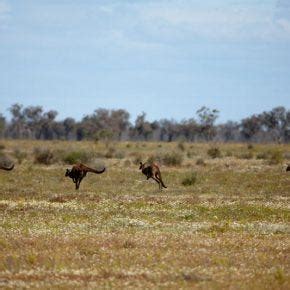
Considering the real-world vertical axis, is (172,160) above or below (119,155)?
below

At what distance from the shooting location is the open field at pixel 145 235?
14.9 meters

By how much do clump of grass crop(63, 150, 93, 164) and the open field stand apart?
44.9 feet

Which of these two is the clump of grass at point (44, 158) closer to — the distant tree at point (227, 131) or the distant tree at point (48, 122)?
the distant tree at point (48, 122)

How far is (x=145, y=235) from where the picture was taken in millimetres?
20328

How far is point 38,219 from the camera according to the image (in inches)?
931

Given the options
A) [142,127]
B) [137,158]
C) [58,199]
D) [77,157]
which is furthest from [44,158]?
[142,127]

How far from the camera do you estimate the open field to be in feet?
49.0

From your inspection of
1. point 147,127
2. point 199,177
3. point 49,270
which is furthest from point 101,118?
point 49,270

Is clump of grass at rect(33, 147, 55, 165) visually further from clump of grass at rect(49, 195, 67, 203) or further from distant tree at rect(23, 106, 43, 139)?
distant tree at rect(23, 106, 43, 139)

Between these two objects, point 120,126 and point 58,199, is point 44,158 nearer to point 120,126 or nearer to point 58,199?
point 58,199

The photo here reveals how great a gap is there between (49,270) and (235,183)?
2646 cm

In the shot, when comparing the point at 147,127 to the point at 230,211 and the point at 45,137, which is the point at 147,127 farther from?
the point at 230,211

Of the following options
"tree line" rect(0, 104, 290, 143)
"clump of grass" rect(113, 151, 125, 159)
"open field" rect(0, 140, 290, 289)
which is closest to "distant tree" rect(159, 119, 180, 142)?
"tree line" rect(0, 104, 290, 143)

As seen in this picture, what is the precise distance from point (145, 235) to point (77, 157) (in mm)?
35599
